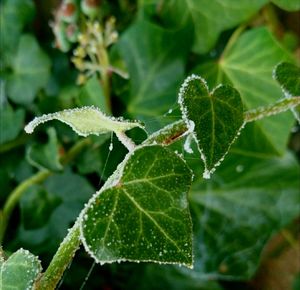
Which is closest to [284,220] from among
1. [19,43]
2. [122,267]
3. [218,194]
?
[218,194]

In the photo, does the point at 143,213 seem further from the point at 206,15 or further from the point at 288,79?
the point at 206,15

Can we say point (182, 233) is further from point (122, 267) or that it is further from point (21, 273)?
point (122, 267)

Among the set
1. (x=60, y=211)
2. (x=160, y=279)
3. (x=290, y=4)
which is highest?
(x=290, y=4)

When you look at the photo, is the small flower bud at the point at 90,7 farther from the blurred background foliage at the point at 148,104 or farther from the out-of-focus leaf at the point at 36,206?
the out-of-focus leaf at the point at 36,206

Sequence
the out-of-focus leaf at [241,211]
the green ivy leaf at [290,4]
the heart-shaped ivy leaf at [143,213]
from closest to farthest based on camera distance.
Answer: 1. the heart-shaped ivy leaf at [143,213]
2. the green ivy leaf at [290,4]
3. the out-of-focus leaf at [241,211]

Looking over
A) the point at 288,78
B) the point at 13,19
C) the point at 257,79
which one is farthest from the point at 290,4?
the point at 13,19

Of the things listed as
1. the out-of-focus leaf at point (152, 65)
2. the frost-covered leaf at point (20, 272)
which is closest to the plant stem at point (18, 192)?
the out-of-focus leaf at point (152, 65)
